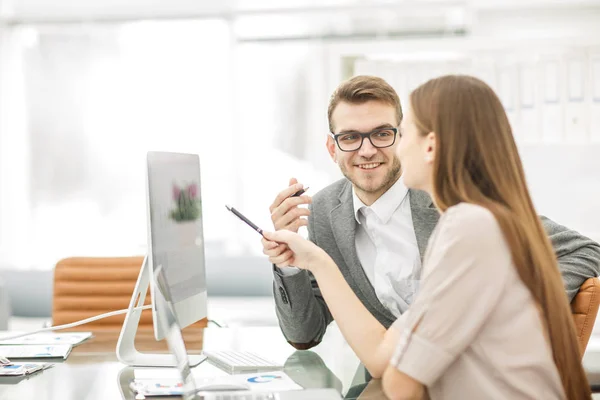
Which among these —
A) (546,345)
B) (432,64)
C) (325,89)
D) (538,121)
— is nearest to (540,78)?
(538,121)

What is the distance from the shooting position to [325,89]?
14.3ft

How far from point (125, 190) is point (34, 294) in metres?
0.95

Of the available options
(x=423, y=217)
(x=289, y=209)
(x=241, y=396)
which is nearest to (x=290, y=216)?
(x=289, y=209)

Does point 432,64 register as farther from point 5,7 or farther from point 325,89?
point 5,7

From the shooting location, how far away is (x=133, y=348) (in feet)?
5.65

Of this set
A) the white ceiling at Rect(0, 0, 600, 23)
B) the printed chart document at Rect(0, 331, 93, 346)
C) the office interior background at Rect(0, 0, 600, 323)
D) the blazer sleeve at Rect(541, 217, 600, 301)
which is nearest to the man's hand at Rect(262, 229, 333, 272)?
the blazer sleeve at Rect(541, 217, 600, 301)

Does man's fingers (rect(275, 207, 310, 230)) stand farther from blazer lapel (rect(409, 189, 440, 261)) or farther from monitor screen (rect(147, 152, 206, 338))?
blazer lapel (rect(409, 189, 440, 261))

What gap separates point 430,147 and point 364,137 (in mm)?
742

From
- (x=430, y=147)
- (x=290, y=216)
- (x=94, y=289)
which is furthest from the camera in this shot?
(x=94, y=289)

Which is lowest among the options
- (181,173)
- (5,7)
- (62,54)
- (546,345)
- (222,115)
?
(546,345)

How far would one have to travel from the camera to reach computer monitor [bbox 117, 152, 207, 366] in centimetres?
153

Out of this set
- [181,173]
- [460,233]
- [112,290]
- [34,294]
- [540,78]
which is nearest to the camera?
[460,233]

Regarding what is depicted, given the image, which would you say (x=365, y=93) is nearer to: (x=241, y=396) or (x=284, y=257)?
(x=284, y=257)

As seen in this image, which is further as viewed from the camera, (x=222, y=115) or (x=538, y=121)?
(x=222, y=115)
